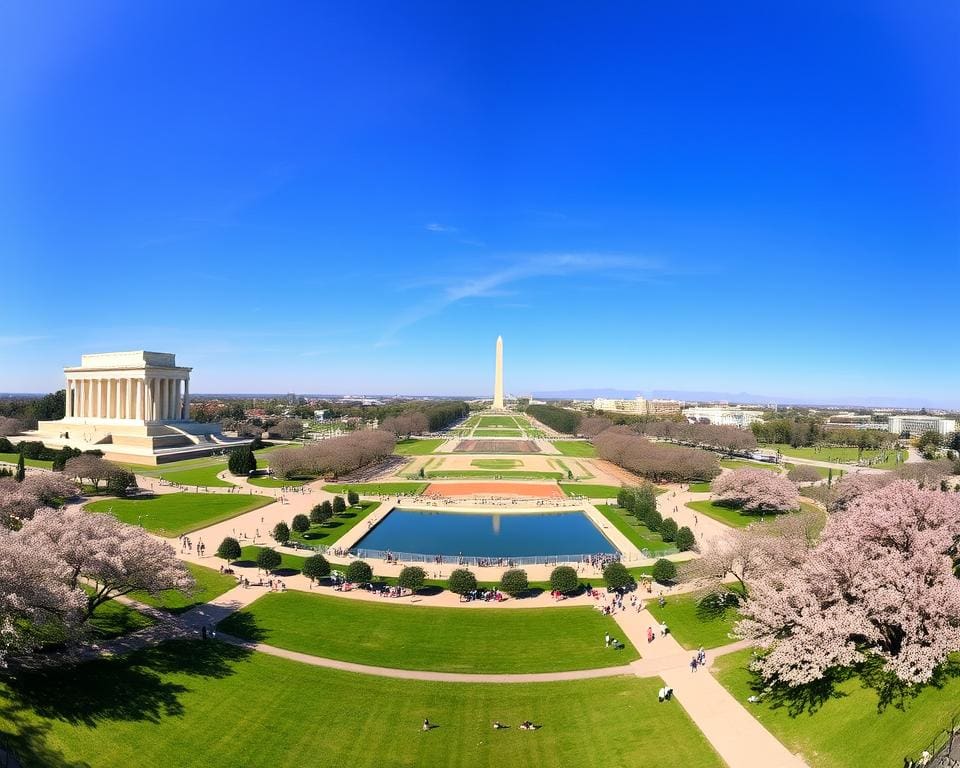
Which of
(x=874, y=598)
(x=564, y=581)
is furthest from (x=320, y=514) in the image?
(x=874, y=598)

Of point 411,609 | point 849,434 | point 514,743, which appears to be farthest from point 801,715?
point 849,434

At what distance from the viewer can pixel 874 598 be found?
57.3 feet

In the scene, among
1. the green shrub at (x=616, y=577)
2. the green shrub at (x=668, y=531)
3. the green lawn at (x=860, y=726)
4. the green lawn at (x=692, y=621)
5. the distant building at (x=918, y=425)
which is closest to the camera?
the green lawn at (x=860, y=726)

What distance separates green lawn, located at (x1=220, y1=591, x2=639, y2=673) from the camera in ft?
76.2

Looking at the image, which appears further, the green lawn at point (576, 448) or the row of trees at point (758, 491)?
the green lawn at point (576, 448)

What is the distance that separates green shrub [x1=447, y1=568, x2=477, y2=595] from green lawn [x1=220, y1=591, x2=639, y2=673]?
1.39 meters

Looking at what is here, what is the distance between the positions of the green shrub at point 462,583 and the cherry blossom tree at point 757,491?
30.6 meters

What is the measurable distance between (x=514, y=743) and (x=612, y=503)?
38.2 meters

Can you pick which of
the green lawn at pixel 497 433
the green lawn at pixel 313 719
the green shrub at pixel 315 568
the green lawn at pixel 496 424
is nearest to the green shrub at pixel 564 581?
the green lawn at pixel 313 719

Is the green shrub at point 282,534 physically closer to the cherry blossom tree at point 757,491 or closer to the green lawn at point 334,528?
the green lawn at point 334,528

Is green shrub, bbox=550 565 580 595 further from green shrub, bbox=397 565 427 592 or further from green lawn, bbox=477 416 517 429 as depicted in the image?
green lawn, bbox=477 416 517 429

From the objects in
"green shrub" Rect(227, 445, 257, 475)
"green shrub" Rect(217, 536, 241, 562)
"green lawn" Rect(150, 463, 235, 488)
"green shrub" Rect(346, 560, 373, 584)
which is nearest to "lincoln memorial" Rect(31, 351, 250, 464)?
"green lawn" Rect(150, 463, 235, 488)

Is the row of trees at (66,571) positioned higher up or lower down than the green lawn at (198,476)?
higher up

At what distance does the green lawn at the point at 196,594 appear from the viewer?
27594mm
